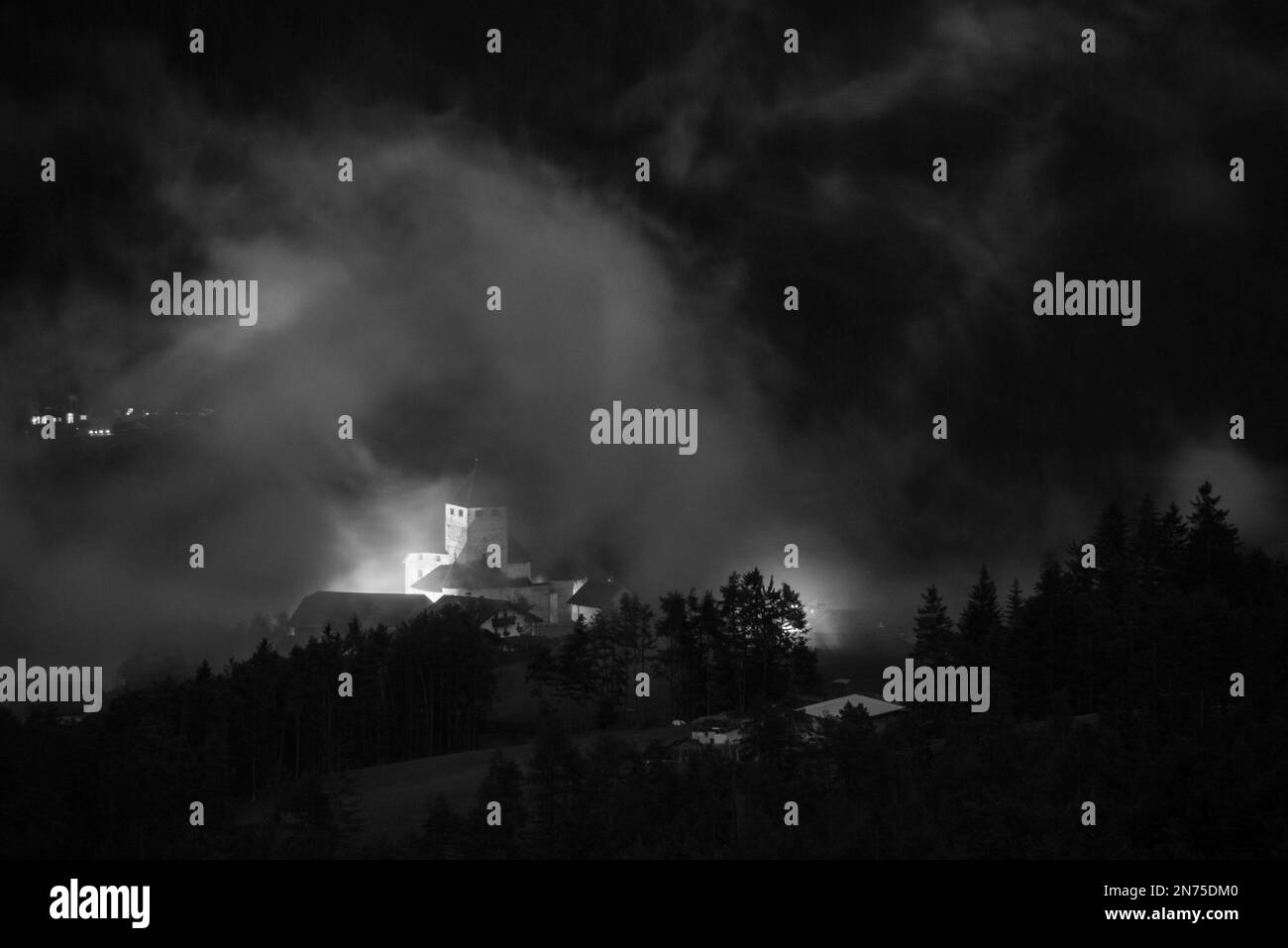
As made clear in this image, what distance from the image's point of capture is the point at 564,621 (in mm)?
124938

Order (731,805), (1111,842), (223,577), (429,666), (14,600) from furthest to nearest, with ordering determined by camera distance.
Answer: (223,577), (14,600), (429,666), (731,805), (1111,842)

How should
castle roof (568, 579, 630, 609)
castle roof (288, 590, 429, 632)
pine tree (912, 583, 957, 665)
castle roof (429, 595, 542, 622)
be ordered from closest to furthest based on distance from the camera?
pine tree (912, 583, 957, 665) → castle roof (429, 595, 542, 622) → castle roof (568, 579, 630, 609) → castle roof (288, 590, 429, 632)

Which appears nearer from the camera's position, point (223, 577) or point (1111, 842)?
point (1111, 842)

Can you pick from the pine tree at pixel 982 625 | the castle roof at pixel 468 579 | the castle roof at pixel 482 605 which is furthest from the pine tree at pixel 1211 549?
the castle roof at pixel 468 579

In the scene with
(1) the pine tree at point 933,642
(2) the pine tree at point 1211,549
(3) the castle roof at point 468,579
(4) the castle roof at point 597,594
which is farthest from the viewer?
(3) the castle roof at point 468,579

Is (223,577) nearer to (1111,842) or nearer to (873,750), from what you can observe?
(873,750)

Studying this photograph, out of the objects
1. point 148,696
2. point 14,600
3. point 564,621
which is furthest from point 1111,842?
point 564,621

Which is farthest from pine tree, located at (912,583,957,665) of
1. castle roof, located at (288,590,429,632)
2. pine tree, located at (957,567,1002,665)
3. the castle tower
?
the castle tower

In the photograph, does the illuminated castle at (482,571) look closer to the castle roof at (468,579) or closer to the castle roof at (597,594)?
the castle roof at (468,579)

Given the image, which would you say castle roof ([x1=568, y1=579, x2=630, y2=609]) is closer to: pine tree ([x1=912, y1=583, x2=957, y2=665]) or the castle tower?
the castle tower

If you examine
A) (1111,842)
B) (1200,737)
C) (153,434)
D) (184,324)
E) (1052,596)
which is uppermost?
(184,324)
